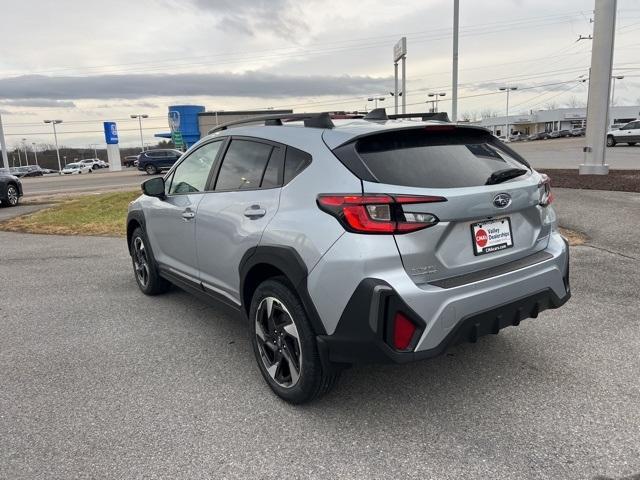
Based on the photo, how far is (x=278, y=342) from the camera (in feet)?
10.5

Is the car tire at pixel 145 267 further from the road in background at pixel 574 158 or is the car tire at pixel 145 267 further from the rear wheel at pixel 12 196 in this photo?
the road in background at pixel 574 158

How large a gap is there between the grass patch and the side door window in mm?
5607

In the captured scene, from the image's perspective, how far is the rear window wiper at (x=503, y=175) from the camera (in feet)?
9.78

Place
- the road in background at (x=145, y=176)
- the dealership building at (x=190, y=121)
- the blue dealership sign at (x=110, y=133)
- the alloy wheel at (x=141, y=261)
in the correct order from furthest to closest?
the blue dealership sign at (x=110, y=133) < the dealership building at (x=190, y=121) < the road in background at (x=145, y=176) < the alloy wheel at (x=141, y=261)

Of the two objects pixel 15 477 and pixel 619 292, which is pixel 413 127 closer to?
pixel 15 477

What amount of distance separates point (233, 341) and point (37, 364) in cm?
150

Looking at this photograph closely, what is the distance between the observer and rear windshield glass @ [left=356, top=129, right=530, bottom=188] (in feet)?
9.11

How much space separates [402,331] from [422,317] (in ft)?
0.41

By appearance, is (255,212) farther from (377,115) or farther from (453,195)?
(453,195)

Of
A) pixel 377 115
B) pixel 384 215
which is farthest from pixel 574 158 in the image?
pixel 384 215

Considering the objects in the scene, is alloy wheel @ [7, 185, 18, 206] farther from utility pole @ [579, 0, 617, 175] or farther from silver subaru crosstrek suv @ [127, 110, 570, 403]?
utility pole @ [579, 0, 617, 175]

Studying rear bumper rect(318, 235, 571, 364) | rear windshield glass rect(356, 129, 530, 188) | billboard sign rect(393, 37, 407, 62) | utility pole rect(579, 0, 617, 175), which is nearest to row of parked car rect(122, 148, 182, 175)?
billboard sign rect(393, 37, 407, 62)

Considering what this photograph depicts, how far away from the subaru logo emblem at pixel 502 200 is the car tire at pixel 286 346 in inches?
49.6

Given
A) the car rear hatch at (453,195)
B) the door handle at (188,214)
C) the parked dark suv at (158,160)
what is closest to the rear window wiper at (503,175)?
the car rear hatch at (453,195)
